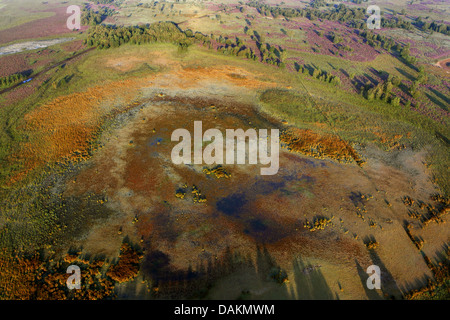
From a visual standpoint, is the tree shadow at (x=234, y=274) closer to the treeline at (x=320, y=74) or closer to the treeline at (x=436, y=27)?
the treeline at (x=320, y=74)

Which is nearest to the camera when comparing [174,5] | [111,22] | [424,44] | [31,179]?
[31,179]

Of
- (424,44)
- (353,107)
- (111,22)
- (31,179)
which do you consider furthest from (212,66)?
(424,44)

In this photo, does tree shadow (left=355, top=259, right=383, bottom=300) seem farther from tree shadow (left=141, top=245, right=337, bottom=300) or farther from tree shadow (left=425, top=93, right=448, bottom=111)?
tree shadow (left=425, top=93, right=448, bottom=111)

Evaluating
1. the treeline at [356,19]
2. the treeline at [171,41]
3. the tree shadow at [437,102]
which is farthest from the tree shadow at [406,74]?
the treeline at [356,19]

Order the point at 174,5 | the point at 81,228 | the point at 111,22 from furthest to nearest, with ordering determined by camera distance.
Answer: the point at 174,5
the point at 111,22
the point at 81,228

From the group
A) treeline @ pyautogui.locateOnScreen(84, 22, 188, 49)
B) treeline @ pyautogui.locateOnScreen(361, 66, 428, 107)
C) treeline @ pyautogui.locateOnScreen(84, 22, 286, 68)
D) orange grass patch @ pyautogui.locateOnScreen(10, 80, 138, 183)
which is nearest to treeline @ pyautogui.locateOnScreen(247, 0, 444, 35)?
treeline @ pyautogui.locateOnScreen(84, 22, 286, 68)
